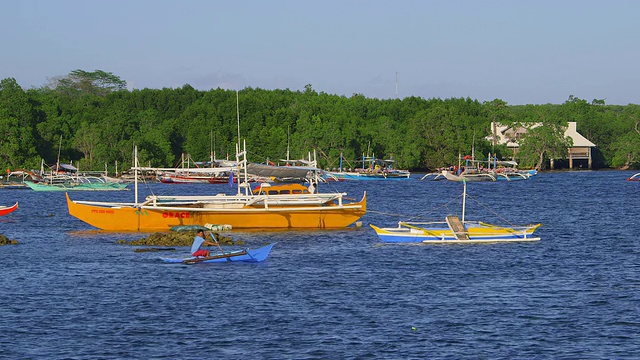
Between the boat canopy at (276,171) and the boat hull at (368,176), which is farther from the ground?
the boat canopy at (276,171)

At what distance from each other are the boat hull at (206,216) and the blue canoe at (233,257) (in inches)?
552

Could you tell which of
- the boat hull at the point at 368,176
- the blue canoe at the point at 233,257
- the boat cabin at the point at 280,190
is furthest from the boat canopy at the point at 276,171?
Result: the boat hull at the point at 368,176

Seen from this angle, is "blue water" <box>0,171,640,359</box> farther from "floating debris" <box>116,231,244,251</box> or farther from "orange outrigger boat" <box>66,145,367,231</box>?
"orange outrigger boat" <box>66,145,367,231</box>

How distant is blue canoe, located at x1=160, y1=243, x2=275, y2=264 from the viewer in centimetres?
4758

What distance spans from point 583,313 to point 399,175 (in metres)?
144

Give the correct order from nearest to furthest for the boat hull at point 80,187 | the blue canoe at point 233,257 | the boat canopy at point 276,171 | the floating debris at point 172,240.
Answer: the blue canoe at point 233,257
the floating debris at point 172,240
the boat canopy at point 276,171
the boat hull at point 80,187

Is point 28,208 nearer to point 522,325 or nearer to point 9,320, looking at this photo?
point 9,320

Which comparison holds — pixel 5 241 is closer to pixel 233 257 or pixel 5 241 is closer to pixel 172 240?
pixel 172 240

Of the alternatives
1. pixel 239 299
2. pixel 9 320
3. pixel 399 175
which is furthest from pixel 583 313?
pixel 399 175

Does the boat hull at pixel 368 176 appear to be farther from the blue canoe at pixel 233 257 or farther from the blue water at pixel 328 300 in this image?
the blue canoe at pixel 233 257

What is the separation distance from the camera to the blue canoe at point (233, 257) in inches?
1873

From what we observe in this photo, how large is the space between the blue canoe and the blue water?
51 centimetres

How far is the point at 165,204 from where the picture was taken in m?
64.0

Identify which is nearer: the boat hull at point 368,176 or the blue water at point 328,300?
the blue water at point 328,300
